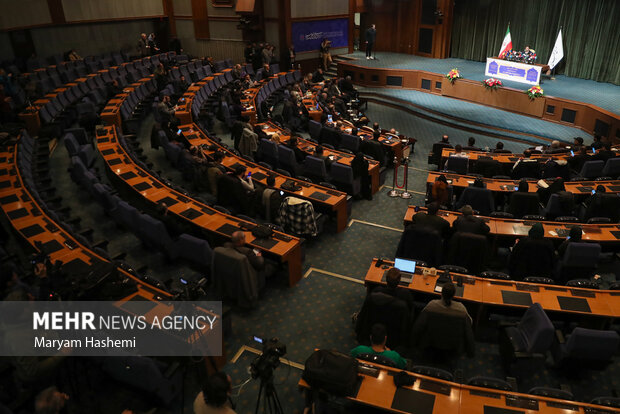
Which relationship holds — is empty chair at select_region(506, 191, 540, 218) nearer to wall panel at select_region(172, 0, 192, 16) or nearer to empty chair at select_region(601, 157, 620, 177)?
empty chair at select_region(601, 157, 620, 177)

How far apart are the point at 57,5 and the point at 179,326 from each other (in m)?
19.3

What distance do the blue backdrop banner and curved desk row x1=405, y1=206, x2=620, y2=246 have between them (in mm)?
15630

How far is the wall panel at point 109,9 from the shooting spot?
2017 cm

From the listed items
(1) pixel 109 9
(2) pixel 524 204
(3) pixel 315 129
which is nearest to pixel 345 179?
(2) pixel 524 204

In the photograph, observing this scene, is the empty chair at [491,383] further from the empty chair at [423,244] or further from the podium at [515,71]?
the podium at [515,71]

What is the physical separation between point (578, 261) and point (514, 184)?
9.71 ft

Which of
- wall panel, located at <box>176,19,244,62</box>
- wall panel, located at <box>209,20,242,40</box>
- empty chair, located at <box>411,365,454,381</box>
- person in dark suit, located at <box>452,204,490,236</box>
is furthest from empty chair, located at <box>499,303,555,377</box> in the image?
wall panel, located at <box>209,20,242,40</box>

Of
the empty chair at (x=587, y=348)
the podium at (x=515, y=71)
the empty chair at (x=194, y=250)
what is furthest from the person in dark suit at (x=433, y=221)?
the podium at (x=515, y=71)

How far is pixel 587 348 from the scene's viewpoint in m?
5.38

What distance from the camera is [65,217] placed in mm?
8852

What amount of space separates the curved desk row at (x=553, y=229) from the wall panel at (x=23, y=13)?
1779cm

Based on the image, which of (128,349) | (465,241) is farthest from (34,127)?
(465,241)

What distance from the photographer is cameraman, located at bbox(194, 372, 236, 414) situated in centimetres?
381

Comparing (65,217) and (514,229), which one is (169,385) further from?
(514,229)
